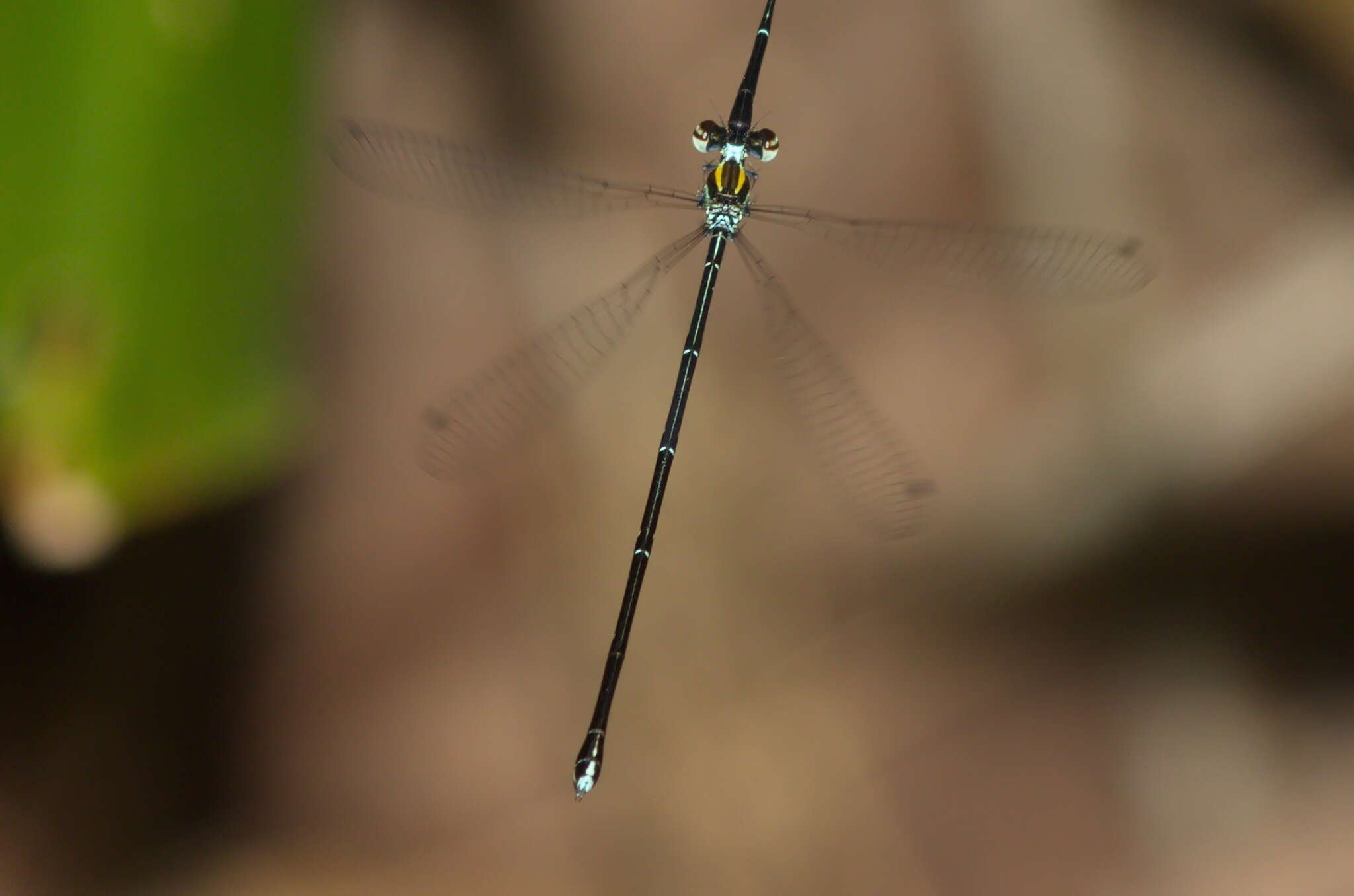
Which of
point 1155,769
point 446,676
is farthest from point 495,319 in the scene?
point 1155,769

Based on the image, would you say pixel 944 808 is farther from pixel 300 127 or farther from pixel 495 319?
pixel 300 127

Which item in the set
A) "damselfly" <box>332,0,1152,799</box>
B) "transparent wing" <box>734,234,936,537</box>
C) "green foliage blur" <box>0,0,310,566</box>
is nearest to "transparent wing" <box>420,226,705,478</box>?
"damselfly" <box>332,0,1152,799</box>

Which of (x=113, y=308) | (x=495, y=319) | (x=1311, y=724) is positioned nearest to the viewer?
(x=113, y=308)

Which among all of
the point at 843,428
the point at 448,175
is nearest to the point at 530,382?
the point at 448,175

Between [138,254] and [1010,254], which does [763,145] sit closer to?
[1010,254]

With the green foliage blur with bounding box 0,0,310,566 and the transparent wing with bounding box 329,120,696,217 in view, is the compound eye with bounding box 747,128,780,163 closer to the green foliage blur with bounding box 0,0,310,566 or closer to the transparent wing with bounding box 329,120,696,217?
the transparent wing with bounding box 329,120,696,217
